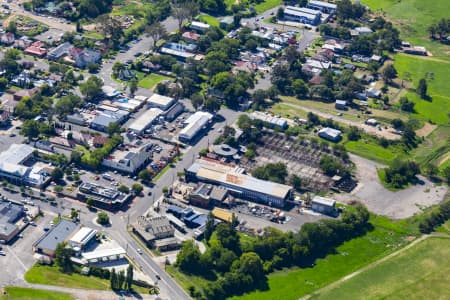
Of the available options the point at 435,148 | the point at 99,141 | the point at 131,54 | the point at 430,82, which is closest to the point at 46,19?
the point at 131,54

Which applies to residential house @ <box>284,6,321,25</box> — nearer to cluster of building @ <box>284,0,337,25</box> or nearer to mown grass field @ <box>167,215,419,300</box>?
cluster of building @ <box>284,0,337,25</box>

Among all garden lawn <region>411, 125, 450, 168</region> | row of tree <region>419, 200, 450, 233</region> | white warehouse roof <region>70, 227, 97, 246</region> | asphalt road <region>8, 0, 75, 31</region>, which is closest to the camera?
white warehouse roof <region>70, 227, 97, 246</region>

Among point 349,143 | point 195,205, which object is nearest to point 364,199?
point 349,143

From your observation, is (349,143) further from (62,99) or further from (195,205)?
(62,99)

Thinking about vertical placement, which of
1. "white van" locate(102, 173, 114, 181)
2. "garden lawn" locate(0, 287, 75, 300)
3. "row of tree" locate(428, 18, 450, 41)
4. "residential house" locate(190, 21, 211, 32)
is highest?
"row of tree" locate(428, 18, 450, 41)

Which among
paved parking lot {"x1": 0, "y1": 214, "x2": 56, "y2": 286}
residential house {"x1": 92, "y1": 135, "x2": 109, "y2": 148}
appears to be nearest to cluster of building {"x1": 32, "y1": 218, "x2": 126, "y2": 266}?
paved parking lot {"x1": 0, "y1": 214, "x2": 56, "y2": 286}

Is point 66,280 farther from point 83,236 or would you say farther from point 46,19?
point 46,19

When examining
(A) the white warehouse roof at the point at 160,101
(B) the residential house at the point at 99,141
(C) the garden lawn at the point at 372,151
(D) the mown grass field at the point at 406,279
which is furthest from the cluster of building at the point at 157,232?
(C) the garden lawn at the point at 372,151
